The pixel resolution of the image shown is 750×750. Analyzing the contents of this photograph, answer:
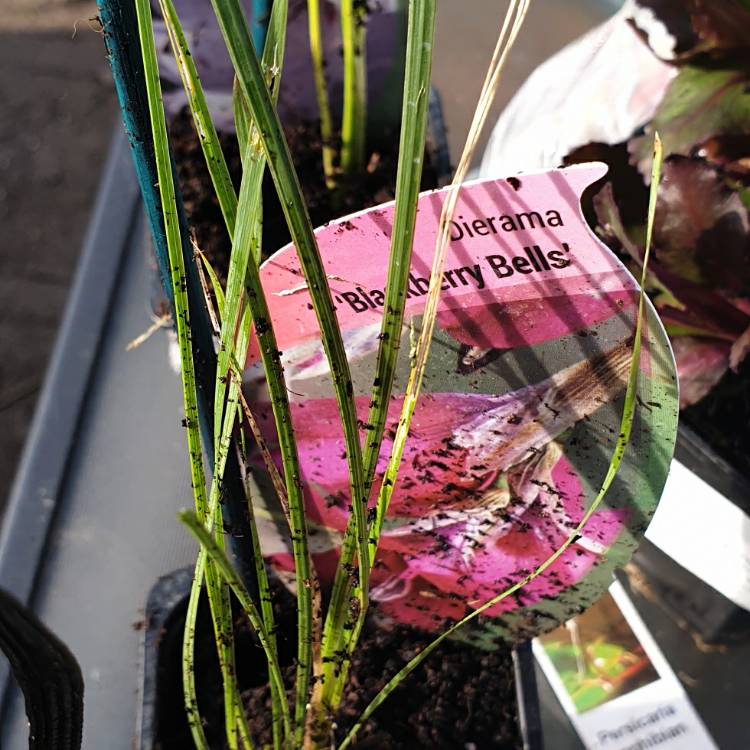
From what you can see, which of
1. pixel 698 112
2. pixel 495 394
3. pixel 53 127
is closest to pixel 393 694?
pixel 495 394

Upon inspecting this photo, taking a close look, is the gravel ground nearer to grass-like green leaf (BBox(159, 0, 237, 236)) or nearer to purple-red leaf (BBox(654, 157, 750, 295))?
purple-red leaf (BBox(654, 157, 750, 295))

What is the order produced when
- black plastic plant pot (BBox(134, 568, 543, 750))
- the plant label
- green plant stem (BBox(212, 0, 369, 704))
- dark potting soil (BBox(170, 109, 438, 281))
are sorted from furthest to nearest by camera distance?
dark potting soil (BBox(170, 109, 438, 281)) → the plant label → black plastic plant pot (BBox(134, 568, 543, 750)) → green plant stem (BBox(212, 0, 369, 704))

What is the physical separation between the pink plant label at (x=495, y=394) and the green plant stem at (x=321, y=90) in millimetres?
430

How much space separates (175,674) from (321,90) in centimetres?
59

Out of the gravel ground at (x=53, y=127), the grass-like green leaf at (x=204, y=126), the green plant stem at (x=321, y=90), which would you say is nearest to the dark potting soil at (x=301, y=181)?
the green plant stem at (x=321, y=90)

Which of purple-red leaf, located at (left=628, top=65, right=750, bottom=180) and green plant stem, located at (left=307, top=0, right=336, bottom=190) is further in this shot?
green plant stem, located at (left=307, top=0, right=336, bottom=190)

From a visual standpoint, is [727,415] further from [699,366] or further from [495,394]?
[495,394]

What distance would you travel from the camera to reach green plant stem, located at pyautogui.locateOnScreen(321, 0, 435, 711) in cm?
28

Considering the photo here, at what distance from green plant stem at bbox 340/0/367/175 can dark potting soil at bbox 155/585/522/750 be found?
0.47 meters

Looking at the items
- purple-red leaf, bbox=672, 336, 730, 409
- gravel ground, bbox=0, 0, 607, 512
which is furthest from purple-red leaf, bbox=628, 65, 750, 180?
gravel ground, bbox=0, 0, 607, 512

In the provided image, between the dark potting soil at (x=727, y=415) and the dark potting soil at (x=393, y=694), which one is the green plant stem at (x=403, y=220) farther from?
the dark potting soil at (x=727, y=415)

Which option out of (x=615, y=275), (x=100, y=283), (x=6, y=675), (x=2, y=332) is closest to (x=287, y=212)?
(x=615, y=275)

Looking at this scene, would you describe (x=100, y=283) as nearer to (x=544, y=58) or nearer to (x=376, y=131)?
(x=376, y=131)

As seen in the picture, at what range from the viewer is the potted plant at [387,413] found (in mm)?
330
